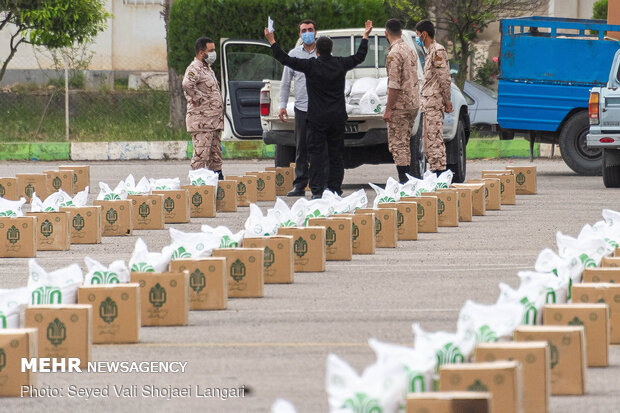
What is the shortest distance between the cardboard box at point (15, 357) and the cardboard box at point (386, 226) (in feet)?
19.5

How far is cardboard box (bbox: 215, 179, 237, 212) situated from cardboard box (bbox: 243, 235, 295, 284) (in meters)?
5.85

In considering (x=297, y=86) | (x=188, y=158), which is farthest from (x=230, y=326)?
(x=188, y=158)

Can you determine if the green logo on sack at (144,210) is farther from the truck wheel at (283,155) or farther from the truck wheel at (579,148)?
the truck wheel at (579,148)

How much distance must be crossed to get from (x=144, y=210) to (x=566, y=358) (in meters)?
8.06

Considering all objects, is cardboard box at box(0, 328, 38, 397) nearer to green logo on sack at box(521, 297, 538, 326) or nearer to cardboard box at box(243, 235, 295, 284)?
green logo on sack at box(521, 297, 538, 326)

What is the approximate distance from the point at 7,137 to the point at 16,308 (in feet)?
70.6

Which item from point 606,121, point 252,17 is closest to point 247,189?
point 606,121

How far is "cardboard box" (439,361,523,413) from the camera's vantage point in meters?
5.03

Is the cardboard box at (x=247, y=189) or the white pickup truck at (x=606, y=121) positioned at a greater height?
the white pickup truck at (x=606, y=121)

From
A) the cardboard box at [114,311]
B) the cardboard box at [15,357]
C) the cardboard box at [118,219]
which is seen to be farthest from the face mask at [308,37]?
the cardboard box at [15,357]

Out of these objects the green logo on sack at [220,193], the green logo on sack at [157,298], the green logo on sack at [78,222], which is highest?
the green logo on sack at [157,298]

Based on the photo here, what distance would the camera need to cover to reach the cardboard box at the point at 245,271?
8703 mm

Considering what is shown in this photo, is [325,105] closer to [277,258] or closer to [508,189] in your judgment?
[508,189]

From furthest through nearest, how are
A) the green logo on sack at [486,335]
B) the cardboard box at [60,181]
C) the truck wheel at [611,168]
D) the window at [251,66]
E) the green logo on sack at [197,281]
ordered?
the window at [251,66] < the truck wheel at [611,168] < the cardboard box at [60,181] < the green logo on sack at [197,281] < the green logo on sack at [486,335]
